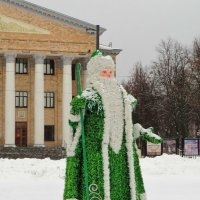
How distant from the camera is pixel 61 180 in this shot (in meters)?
18.4

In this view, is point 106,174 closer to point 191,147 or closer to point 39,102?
point 191,147

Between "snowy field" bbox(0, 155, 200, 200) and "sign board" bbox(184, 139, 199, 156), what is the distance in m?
6.82

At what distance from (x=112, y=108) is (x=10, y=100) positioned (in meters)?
40.5

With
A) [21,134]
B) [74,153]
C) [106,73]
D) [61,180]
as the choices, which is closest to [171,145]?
[21,134]

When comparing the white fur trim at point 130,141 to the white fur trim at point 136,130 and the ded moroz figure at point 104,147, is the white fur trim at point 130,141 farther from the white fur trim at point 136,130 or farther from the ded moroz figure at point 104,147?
the white fur trim at point 136,130

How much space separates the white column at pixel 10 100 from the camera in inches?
1799

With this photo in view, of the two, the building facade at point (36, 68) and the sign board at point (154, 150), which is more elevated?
Result: the building facade at point (36, 68)

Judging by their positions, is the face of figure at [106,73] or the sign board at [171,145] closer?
the face of figure at [106,73]

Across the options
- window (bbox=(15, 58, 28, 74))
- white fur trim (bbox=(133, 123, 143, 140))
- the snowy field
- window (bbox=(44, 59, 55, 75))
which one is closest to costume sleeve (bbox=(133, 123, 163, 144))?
white fur trim (bbox=(133, 123, 143, 140))

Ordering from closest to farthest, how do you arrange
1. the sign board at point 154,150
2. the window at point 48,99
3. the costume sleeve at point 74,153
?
the costume sleeve at point 74,153 < the sign board at point 154,150 < the window at point 48,99

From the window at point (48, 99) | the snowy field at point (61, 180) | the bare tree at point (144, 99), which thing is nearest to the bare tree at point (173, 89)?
the bare tree at point (144, 99)

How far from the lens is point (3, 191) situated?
14641 millimetres

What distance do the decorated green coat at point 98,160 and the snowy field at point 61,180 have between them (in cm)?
649

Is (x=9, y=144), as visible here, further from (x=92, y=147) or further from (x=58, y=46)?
(x=92, y=147)
